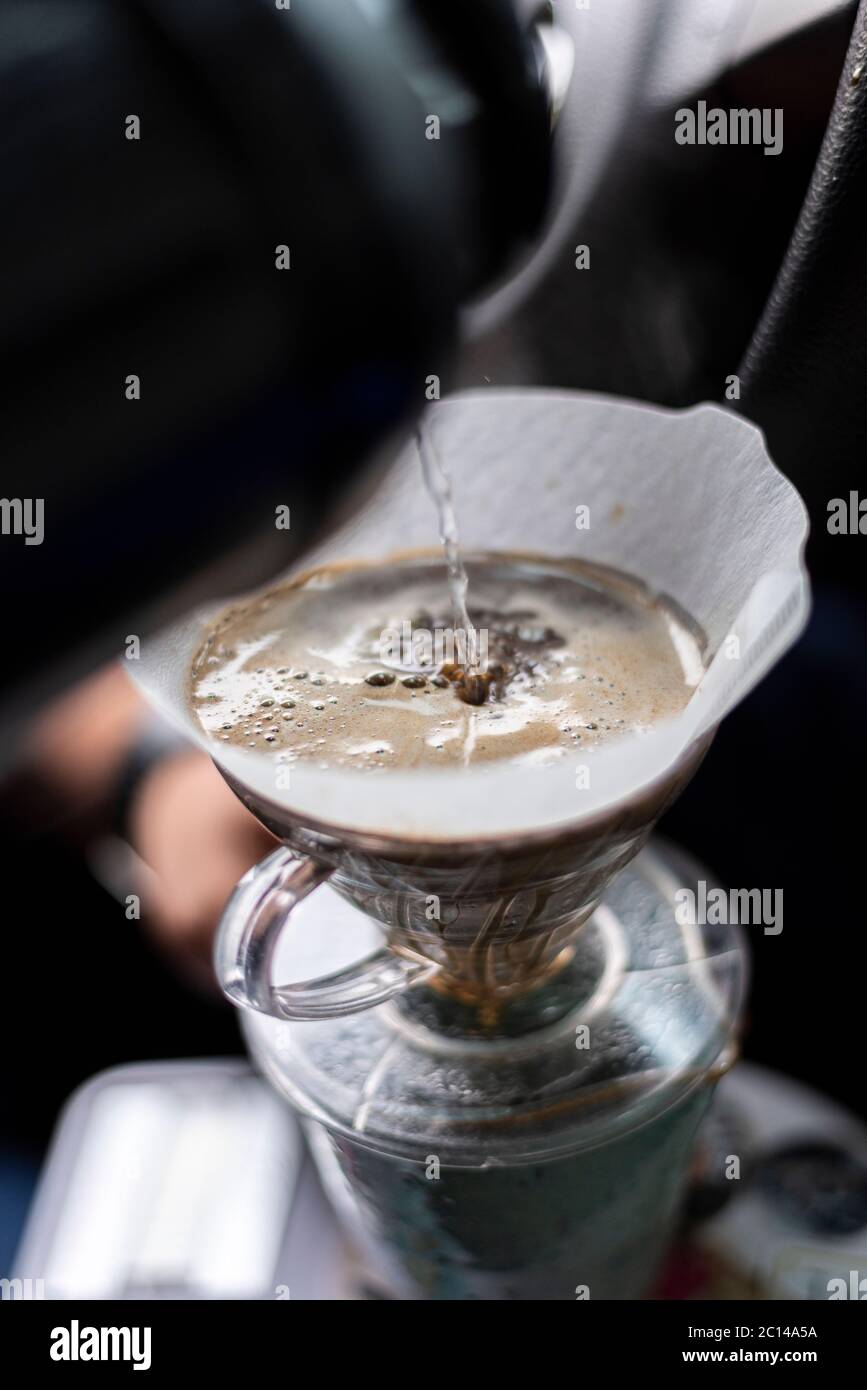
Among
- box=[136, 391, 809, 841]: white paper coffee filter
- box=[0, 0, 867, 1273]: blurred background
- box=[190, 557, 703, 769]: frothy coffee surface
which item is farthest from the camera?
box=[0, 0, 867, 1273]: blurred background

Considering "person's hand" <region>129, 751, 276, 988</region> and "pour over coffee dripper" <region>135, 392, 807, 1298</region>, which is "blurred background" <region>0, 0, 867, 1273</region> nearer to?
"person's hand" <region>129, 751, 276, 988</region>

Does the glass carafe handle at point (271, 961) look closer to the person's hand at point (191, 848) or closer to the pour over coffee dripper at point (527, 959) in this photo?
the pour over coffee dripper at point (527, 959)

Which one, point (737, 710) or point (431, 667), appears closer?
point (431, 667)

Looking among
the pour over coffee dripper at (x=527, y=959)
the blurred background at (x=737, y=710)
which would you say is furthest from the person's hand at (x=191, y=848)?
the pour over coffee dripper at (x=527, y=959)

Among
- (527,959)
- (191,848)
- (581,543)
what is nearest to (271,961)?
(527,959)

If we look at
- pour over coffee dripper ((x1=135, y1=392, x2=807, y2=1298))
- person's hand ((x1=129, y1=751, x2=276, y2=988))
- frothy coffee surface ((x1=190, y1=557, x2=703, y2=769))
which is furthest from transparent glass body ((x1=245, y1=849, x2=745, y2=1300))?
person's hand ((x1=129, y1=751, x2=276, y2=988))

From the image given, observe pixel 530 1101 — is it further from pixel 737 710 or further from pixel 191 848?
pixel 191 848
